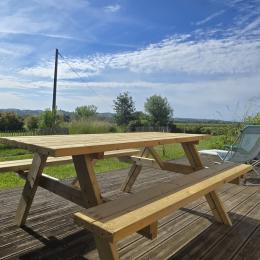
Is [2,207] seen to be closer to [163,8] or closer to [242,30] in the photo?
[163,8]

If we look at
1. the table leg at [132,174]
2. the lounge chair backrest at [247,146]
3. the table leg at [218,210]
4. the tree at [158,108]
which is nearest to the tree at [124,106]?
the tree at [158,108]

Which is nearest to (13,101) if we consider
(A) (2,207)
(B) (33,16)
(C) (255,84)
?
(B) (33,16)

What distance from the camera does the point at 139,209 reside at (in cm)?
173

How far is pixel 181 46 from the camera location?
10.8m

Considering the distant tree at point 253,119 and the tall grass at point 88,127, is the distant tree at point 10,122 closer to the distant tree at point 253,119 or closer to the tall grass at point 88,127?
the tall grass at point 88,127

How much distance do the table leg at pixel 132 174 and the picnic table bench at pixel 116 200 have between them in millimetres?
539

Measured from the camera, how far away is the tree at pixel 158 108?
1432 inches

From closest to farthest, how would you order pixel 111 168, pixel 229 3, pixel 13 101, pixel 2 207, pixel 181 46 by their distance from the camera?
pixel 2 207 < pixel 111 168 < pixel 229 3 < pixel 181 46 < pixel 13 101

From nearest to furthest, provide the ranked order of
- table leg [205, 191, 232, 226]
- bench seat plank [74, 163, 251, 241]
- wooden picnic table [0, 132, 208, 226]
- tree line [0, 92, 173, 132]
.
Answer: bench seat plank [74, 163, 251, 241] < wooden picnic table [0, 132, 208, 226] < table leg [205, 191, 232, 226] < tree line [0, 92, 173, 132]

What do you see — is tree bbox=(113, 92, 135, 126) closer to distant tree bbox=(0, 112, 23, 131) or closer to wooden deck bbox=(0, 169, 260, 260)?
distant tree bbox=(0, 112, 23, 131)

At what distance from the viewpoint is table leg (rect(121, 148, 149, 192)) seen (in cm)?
→ 383

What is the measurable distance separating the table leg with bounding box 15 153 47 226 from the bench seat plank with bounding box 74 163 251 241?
108 centimetres

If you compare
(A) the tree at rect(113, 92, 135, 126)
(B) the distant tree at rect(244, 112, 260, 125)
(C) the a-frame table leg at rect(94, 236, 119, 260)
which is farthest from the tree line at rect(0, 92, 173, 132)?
(C) the a-frame table leg at rect(94, 236, 119, 260)

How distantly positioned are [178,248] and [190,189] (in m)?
0.52
